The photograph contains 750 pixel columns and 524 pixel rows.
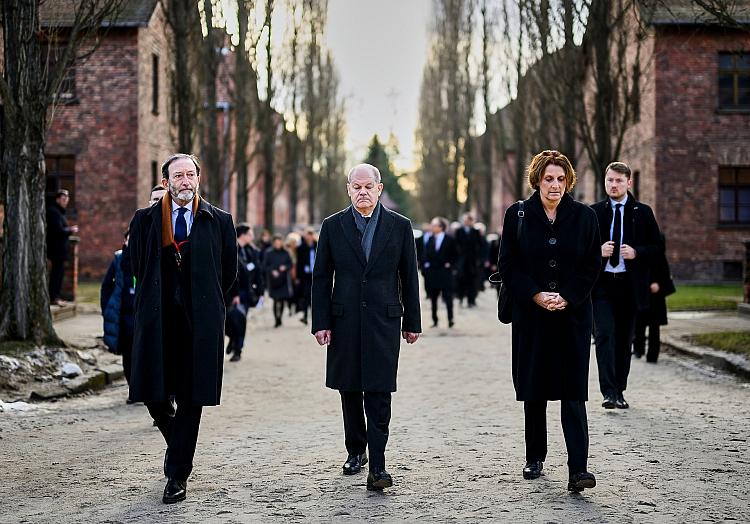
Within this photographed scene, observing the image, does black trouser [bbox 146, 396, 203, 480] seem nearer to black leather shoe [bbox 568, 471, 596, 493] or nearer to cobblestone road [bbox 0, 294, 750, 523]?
cobblestone road [bbox 0, 294, 750, 523]

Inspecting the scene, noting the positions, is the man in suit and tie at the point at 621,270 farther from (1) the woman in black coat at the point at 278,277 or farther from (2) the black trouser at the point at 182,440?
(1) the woman in black coat at the point at 278,277

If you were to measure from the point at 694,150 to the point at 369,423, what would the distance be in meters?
28.2

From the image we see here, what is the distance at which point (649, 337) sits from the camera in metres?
14.5

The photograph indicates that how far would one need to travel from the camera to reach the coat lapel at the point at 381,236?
7195 mm

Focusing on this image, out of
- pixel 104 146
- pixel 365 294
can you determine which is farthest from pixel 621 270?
pixel 104 146

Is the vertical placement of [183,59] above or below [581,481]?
above

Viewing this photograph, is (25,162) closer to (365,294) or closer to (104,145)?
(365,294)

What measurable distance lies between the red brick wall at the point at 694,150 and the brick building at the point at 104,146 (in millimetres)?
14430

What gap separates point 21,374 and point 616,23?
12820 mm

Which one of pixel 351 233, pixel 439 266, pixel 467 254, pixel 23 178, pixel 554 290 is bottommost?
pixel 554 290

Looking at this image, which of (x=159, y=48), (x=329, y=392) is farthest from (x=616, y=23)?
(x=159, y=48)

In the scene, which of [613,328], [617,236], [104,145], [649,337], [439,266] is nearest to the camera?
[613,328]

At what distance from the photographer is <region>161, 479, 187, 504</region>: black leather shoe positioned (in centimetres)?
657

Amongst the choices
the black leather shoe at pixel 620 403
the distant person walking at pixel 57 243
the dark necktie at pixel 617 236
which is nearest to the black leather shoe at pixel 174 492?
the black leather shoe at pixel 620 403
